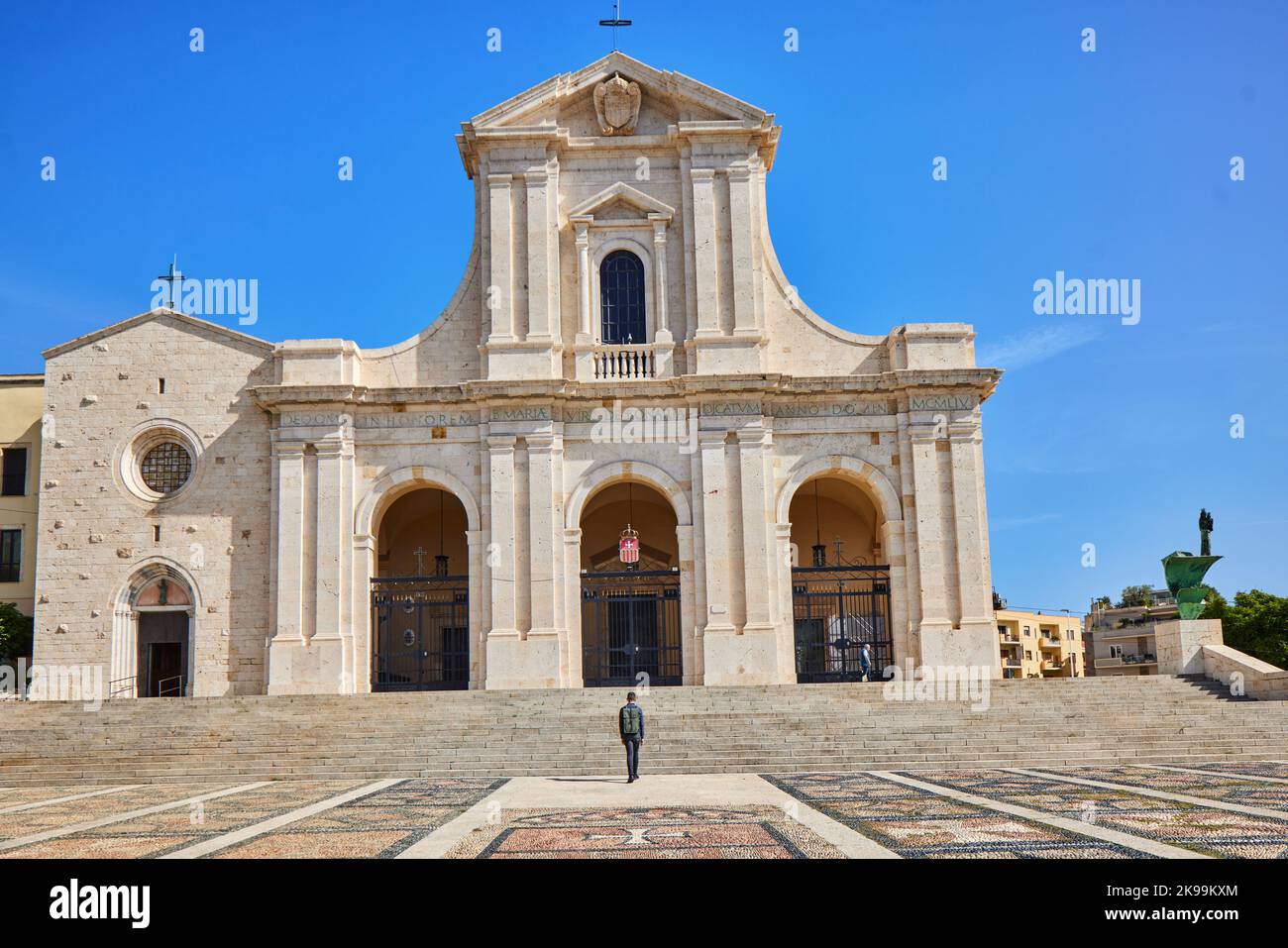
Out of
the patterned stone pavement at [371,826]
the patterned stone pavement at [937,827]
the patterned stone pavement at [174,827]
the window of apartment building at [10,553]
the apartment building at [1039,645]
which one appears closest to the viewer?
the patterned stone pavement at [937,827]

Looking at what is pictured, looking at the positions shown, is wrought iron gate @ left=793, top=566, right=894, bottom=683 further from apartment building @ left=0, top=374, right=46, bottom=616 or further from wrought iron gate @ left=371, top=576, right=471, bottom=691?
apartment building @ left=0, top=374, right=46, bottom=616

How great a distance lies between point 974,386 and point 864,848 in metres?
21.9

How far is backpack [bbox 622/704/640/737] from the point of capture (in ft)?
60.2

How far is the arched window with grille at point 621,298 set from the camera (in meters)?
31.9

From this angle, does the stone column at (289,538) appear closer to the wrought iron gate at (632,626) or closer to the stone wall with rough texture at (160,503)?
the stone wall with rough texture at (160,503)

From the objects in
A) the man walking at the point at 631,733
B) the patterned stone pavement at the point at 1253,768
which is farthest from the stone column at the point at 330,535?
the patterned stone pavement at the point at 1253,768

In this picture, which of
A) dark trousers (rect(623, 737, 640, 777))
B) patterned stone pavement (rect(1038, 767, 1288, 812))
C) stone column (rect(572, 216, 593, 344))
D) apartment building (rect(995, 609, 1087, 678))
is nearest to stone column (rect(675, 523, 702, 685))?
stone column (rect(572, 216, 593, 344))

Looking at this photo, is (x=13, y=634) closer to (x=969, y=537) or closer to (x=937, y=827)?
(x=969, y=537)

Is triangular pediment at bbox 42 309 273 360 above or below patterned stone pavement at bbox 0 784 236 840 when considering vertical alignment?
above

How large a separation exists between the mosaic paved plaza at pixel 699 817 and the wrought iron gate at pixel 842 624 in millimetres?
11399

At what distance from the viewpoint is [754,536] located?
97.7 ft

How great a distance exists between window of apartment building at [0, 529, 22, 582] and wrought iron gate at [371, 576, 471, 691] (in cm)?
975
